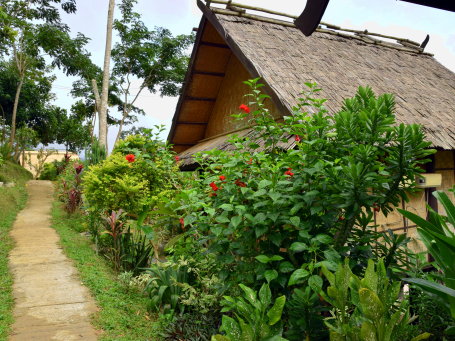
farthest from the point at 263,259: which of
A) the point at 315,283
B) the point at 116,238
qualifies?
the point at 116,238

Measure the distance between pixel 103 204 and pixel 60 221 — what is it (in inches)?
104

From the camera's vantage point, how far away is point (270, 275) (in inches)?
90.4

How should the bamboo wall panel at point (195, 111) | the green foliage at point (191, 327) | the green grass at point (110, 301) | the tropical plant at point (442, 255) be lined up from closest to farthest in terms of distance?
1. the tropical plant at point (442, 255)
2. the green foliage at point (191, 327)
3. the green grass at point (110, 301)
4. the bamboo wall panel at point (195, 111)

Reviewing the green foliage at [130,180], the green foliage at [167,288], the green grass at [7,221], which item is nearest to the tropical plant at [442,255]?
the green foliage at [167,288]

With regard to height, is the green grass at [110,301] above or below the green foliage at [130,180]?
below

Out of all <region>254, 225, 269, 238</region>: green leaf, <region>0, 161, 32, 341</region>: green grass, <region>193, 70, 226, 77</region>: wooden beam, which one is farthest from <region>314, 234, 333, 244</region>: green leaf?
<region>193, 70, 226, 77</region>: wooden beam

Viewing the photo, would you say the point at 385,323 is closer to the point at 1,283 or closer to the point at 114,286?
the point at 114,286

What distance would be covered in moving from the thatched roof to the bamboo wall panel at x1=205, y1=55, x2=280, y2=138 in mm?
544

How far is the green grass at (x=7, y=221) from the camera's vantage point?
3987 mm

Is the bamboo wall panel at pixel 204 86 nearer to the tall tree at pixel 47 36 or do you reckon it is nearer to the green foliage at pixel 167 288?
the green foliage at pixel 167 288

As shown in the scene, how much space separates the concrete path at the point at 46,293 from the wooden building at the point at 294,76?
8.65 feet

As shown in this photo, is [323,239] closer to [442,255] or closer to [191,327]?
[442,255]

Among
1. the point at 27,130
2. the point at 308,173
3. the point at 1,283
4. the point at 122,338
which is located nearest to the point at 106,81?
the point at 27,130

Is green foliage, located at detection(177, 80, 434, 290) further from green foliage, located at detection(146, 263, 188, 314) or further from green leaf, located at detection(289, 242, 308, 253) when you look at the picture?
green foliage, located at detection(146, 263, 188, 314)
